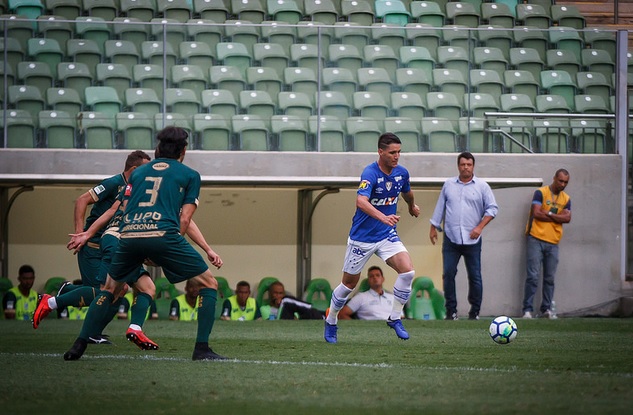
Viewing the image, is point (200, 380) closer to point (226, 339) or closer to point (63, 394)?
point (63, 394)

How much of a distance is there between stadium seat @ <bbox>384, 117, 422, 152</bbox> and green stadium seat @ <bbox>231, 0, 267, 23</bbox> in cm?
390

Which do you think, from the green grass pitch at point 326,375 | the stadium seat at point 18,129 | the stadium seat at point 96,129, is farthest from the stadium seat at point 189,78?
the green grass pitch at point 326,375

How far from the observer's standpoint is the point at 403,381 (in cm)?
707

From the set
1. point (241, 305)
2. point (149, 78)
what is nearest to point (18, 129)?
point (149, 78)

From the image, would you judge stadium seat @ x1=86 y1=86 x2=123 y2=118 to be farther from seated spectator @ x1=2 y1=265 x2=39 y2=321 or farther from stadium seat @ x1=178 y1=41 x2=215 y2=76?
seated spectator @ x1=2 y1=265 x2=39 y2=321

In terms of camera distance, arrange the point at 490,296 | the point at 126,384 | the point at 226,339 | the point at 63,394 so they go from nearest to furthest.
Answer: the point at 63,394
the point at 126,384
the point at 226,339
the point at 490,296

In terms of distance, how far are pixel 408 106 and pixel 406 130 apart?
14.1 inches

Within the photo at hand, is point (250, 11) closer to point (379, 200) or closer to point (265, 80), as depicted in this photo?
point (265, 80)

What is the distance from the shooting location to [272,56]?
52.6 feet

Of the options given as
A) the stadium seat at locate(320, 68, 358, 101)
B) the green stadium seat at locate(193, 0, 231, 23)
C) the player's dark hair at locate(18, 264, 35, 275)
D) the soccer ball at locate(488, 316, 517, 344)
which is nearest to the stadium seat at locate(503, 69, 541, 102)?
the stadium seat at locate(320, 68, 358, 101)

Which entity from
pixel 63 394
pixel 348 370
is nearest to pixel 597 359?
pixel 348 370

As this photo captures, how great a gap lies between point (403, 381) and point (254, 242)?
10221 millimetres

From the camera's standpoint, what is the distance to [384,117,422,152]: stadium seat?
1584 cm

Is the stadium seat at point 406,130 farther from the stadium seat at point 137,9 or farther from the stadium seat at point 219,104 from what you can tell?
the stadium seat at point 137,9
